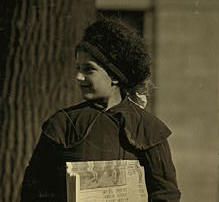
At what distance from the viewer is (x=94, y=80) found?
1.27m

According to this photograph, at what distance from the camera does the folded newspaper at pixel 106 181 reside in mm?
1214

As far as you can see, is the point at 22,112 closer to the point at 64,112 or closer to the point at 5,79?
the point at 5,79

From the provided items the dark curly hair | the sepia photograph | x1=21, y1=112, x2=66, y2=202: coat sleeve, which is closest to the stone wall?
the sepia photograph

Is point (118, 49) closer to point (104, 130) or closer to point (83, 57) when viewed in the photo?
point (83, 57)

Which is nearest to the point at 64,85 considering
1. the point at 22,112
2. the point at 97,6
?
the point at 22,112

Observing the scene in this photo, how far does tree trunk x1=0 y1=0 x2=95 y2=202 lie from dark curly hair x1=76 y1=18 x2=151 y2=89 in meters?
0.19

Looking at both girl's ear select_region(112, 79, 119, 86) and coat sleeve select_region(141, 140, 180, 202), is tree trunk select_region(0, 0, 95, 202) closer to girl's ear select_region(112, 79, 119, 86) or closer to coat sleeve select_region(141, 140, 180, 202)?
girl's ear select_region(112, 79, 119, 86)

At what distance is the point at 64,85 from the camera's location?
1.48 metres

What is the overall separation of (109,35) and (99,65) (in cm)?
9

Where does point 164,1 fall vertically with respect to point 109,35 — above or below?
above

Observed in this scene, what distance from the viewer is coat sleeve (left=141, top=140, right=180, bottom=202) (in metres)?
1.25

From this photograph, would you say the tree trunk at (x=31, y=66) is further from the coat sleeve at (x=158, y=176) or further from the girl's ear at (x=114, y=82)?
the coat sleeve at (x=158, y=176)

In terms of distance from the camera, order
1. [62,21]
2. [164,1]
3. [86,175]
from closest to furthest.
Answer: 1. [86,175]
2. [62,21]
3. [164,1]

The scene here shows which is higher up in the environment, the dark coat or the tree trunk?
the tree trunk
